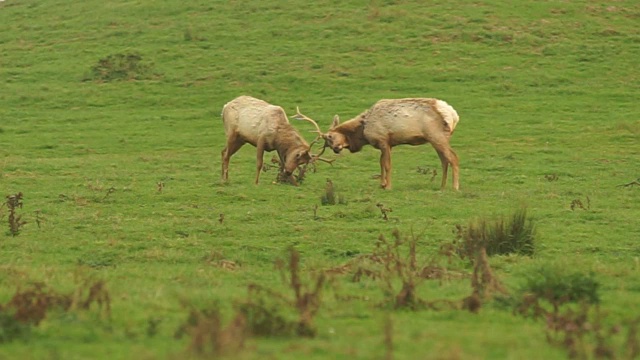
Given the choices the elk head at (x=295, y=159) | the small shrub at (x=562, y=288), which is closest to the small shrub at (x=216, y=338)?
the small shrub at (x=562, y=288)

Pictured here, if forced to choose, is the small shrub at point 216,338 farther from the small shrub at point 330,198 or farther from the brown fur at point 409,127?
the brown fur at point 409,127

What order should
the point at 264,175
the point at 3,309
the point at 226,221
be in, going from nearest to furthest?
1. the point at 3,309
2. the point at 226,221
3. the point at 264,175

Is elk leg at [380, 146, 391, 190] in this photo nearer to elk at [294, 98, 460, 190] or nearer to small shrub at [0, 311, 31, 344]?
elk at [294, 98, 460, 190]

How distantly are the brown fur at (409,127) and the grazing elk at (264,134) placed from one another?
2.73ft

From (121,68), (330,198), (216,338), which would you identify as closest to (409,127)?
(330,198)

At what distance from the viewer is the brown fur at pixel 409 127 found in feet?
67.7

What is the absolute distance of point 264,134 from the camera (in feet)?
69.7

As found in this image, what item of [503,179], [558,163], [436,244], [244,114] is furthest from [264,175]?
[436,244]

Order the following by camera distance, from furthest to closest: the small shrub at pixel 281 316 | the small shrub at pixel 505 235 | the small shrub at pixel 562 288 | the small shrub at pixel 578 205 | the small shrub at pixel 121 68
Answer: the small shrub at pixel 121 68 → the small shrub at pixel 578 205 → the small shrub at pixel 505 235 → the small shrub at pixel 562 288 → the small shrub at pixel 281 316

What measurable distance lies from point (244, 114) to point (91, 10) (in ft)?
89.8

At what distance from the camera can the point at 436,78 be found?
3584 centimetres

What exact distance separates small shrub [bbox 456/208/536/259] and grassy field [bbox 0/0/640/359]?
268mm

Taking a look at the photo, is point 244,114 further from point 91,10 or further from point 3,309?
point 91,10

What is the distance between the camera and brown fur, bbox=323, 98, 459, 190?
812 inches
